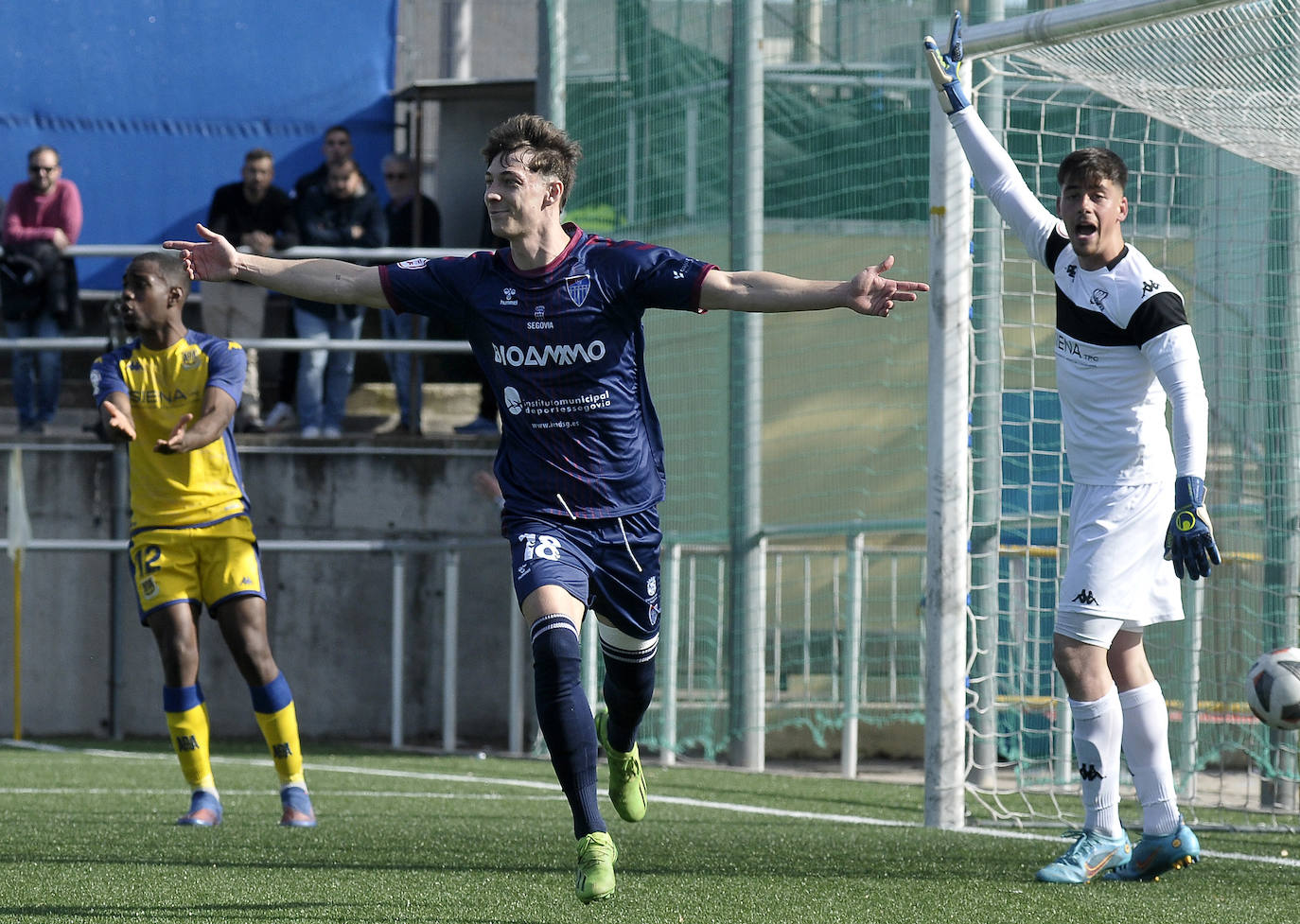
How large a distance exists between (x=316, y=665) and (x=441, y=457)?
1706mm

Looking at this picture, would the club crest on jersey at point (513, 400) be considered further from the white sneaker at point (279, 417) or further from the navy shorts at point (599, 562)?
the white sneaker at point (279, 417)

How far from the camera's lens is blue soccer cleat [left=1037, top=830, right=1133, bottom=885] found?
17.6 feet

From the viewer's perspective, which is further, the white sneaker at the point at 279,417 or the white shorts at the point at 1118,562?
the white sneaker at the point at 279,417

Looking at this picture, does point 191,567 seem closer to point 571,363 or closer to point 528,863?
point 528,863

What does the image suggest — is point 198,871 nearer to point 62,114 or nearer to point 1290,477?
point 1290,477

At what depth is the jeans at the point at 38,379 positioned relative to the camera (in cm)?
1200

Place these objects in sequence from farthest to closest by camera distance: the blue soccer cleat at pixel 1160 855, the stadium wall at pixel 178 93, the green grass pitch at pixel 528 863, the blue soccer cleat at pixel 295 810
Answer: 1. the stadium wall at pixel 178 93
2. the blue soccer cleat at pixel 295 810
3. the blue soccer cleat at pixel 1160 855
4. the green grass pitch at pixel 528 863

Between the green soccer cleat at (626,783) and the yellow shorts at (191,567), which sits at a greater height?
the yellow shorts at (191,567)

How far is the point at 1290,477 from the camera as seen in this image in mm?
7891

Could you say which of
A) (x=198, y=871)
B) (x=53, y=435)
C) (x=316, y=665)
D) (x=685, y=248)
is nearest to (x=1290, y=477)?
(x=685, y=248)

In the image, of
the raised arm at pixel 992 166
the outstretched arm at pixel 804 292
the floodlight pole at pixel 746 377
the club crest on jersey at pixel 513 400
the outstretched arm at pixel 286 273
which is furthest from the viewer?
the floodlight pole at pixel 746 377

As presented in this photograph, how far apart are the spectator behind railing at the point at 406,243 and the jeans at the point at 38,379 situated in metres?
2.38

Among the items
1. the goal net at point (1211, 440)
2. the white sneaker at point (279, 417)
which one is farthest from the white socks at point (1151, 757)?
the white sneaker at point (279, 417)

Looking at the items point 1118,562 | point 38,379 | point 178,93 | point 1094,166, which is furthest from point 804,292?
point 178,93
